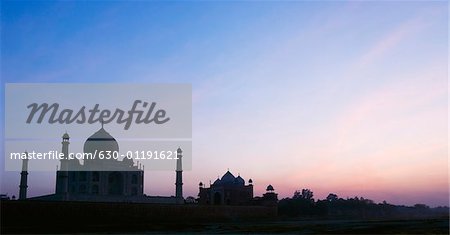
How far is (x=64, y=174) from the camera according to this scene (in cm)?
4091

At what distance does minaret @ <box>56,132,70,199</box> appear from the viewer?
4059 cm

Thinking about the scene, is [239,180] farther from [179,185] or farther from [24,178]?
[24,178]

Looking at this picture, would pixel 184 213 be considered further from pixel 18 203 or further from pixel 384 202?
pixel 384 202

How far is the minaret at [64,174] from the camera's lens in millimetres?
40594

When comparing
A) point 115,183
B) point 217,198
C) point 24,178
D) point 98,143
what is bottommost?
point 217,198

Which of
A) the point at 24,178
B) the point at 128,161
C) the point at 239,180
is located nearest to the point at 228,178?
the point at 239,180

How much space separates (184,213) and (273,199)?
16370 mm

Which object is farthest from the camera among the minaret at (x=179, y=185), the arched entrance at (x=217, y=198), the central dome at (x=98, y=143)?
the arched entrance at (x=217, y=198)

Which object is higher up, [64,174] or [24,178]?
[64,174]

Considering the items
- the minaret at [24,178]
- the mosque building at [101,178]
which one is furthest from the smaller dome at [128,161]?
the minaret at [24,178]

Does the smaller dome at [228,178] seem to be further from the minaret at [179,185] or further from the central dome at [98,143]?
the central dome at [98,143]

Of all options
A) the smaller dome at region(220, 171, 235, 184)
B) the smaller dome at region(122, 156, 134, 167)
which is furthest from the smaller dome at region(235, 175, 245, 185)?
the smaller dome at region(122, 156, 134, 167)

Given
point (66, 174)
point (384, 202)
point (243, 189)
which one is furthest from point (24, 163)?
point (384, 202)

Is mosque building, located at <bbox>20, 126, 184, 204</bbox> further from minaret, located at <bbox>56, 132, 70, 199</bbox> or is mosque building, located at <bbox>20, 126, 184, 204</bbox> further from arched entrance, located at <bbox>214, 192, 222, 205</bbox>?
arched entrance, located at <bbox>214, 192, 222, 205</bbox>
